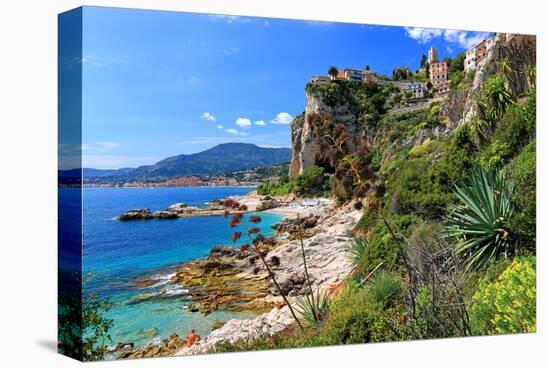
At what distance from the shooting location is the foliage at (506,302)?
7.86m

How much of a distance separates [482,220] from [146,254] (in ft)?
14.2

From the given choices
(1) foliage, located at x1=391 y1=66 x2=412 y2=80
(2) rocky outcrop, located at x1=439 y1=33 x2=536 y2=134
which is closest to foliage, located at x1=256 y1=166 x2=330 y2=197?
(1) foliage, located at x1=391 y1=66 x2=412 y2=80

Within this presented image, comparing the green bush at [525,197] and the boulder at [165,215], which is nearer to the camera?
the boulder at [165,215]

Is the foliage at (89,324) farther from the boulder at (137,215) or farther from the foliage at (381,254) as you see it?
the foliage at (381,254)

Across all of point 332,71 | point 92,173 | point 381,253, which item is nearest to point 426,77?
point 332,71

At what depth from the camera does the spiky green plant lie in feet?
27.2

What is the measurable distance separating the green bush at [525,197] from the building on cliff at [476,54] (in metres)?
1.40

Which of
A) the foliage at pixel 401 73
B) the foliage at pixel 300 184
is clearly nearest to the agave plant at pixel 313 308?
the foliage at pixel 300 184

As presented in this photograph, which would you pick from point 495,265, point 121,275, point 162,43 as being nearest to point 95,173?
point 121,275

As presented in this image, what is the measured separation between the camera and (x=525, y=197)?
868 cm

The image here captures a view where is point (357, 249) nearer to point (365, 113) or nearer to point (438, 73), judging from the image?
point (365, 113)

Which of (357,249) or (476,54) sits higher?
(476,54)

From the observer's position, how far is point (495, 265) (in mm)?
8273
